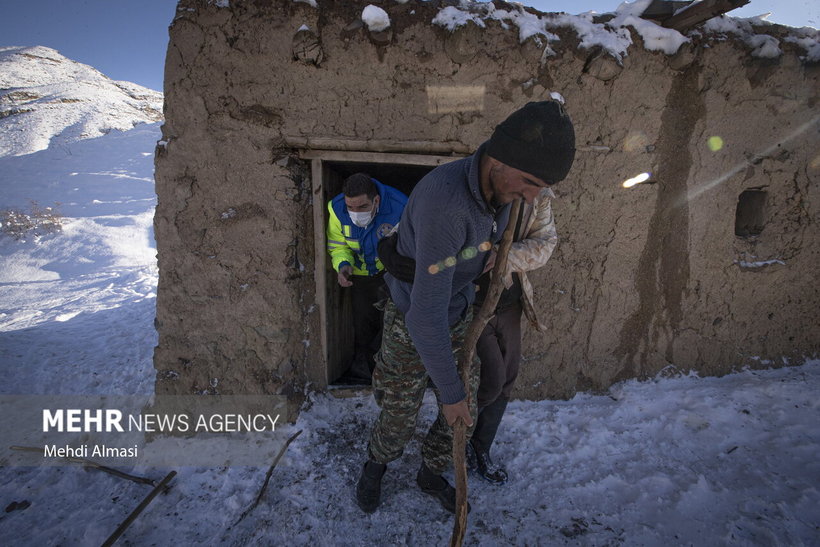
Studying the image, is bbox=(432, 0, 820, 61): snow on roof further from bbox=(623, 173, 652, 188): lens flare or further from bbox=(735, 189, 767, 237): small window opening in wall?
bbox=(735, 189, 767, 237): small window opening in wall

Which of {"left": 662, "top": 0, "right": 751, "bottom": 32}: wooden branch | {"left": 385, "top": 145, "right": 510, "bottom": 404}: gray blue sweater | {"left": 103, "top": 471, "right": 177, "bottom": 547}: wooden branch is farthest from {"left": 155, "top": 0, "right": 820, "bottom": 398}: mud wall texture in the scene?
{"left": 385, "top": 145, "right": 510, "bottom": 404}: gray blue sweater

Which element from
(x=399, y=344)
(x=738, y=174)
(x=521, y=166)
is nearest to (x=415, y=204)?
(x=521, y=166)

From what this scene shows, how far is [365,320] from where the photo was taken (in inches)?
133

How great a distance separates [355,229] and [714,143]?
9.02 feet

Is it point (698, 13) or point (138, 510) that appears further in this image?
point (698, 13)

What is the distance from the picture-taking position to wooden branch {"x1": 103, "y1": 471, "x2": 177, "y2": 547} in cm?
181

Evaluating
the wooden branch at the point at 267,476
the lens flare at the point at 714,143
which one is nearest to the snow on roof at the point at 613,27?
the lens flare at the point at 714,143

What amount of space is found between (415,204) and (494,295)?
1.86ft

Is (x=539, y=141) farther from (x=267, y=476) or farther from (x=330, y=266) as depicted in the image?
(x=267, y=476)

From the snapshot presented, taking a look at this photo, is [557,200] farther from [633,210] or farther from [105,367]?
[105,367]

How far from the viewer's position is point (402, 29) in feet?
7.75

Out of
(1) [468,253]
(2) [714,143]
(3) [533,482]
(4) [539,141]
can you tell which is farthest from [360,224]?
(2) [714,143]

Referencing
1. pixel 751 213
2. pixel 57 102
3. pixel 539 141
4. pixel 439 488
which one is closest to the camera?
pixel 539 141

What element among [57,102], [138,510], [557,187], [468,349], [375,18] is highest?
[57,102]
